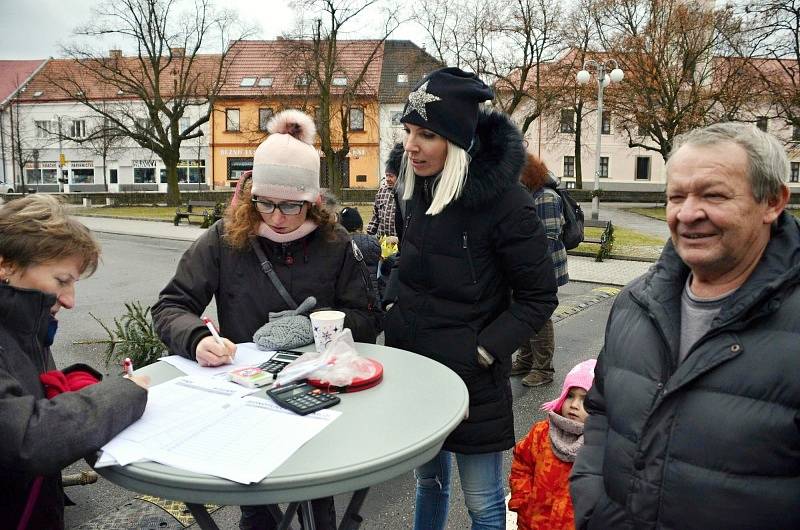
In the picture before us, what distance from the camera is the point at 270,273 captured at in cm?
246

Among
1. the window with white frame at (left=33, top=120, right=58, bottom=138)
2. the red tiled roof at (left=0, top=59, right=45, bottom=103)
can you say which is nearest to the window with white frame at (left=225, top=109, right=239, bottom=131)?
the window with white frame at (left=33, top=120, right=58, bottom=138)

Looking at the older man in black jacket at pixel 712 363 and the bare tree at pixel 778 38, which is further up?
the bare tree at pixel 778 38

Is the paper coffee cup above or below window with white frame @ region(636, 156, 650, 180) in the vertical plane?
below

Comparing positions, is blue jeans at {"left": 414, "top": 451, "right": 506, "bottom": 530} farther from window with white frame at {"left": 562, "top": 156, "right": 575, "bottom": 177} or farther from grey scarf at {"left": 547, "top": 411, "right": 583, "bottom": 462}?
window with white frame at {"left": 562, "top": 156, "right": 575, "bottom": 177}

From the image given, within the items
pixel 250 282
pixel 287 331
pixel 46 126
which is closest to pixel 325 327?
pixel 287 331

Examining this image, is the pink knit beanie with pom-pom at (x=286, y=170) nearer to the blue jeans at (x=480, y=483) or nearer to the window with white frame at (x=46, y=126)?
the blue jeans at (x=480, y=483)

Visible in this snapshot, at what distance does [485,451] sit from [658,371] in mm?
933

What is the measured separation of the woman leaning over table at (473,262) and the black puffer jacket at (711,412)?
649 mm

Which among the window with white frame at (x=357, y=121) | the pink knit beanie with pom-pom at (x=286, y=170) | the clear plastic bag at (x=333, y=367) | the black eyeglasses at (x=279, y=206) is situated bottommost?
the clear plastic bag at (x=333, y=367)

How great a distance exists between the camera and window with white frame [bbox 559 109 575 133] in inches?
1297

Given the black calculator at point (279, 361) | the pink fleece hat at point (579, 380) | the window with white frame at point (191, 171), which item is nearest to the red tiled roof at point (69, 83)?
the window with white frame at point (191, 171)

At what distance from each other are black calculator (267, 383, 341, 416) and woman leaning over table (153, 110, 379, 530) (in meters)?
0.56

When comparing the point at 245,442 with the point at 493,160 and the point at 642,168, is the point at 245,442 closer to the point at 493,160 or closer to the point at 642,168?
the point at 493,160

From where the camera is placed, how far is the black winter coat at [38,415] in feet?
4.52
